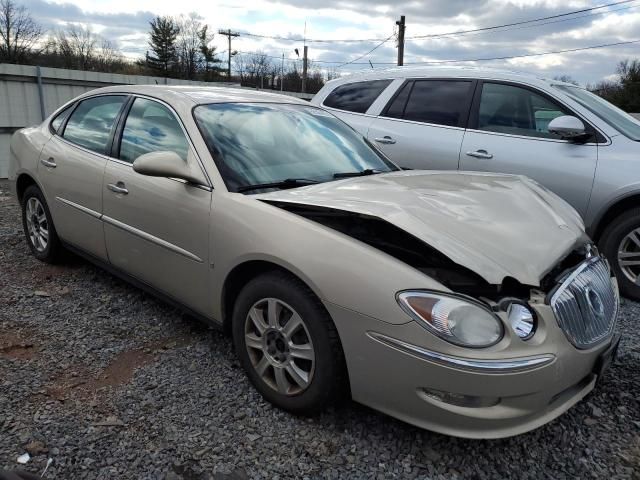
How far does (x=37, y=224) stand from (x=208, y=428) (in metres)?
3.14

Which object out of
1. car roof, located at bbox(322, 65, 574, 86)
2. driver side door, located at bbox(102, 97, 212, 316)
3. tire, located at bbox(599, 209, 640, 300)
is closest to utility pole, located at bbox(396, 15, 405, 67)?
car roof, located at bbox(322, 65, 574, 86)

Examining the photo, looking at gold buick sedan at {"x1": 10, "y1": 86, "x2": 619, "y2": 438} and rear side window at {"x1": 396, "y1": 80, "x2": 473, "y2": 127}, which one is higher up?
rear side window at {"x1": 396, "y1": 80, "x2": 473, "y2": 127}

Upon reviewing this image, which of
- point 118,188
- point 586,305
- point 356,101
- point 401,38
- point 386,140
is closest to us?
point 586,305

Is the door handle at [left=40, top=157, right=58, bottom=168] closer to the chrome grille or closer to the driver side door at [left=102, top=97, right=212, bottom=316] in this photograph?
the driver side door at [left=102, top=97, right=212, bottom=316]

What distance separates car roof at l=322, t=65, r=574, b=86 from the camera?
4.84 meters

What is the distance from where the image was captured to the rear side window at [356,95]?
561 cm

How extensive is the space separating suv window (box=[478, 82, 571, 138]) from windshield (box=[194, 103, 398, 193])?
5.44ft

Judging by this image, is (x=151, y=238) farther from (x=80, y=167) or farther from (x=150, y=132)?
(x=80, y=167)

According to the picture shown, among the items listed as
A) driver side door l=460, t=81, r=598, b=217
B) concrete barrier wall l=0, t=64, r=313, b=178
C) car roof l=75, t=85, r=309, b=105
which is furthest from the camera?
concrete barrier wall l=0, t=64, r=313, b=178

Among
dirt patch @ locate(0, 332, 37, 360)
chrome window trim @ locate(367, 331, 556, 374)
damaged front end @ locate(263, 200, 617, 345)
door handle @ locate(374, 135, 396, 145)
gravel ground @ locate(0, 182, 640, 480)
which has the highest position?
door handle @ locate(374, 135, 396, 145)

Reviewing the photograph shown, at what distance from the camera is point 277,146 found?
3.21 meters

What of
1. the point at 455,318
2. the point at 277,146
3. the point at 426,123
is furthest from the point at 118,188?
the point at 426,123

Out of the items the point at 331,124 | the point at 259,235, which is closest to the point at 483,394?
the point at 259,235

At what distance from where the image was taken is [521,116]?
4.73 metres
